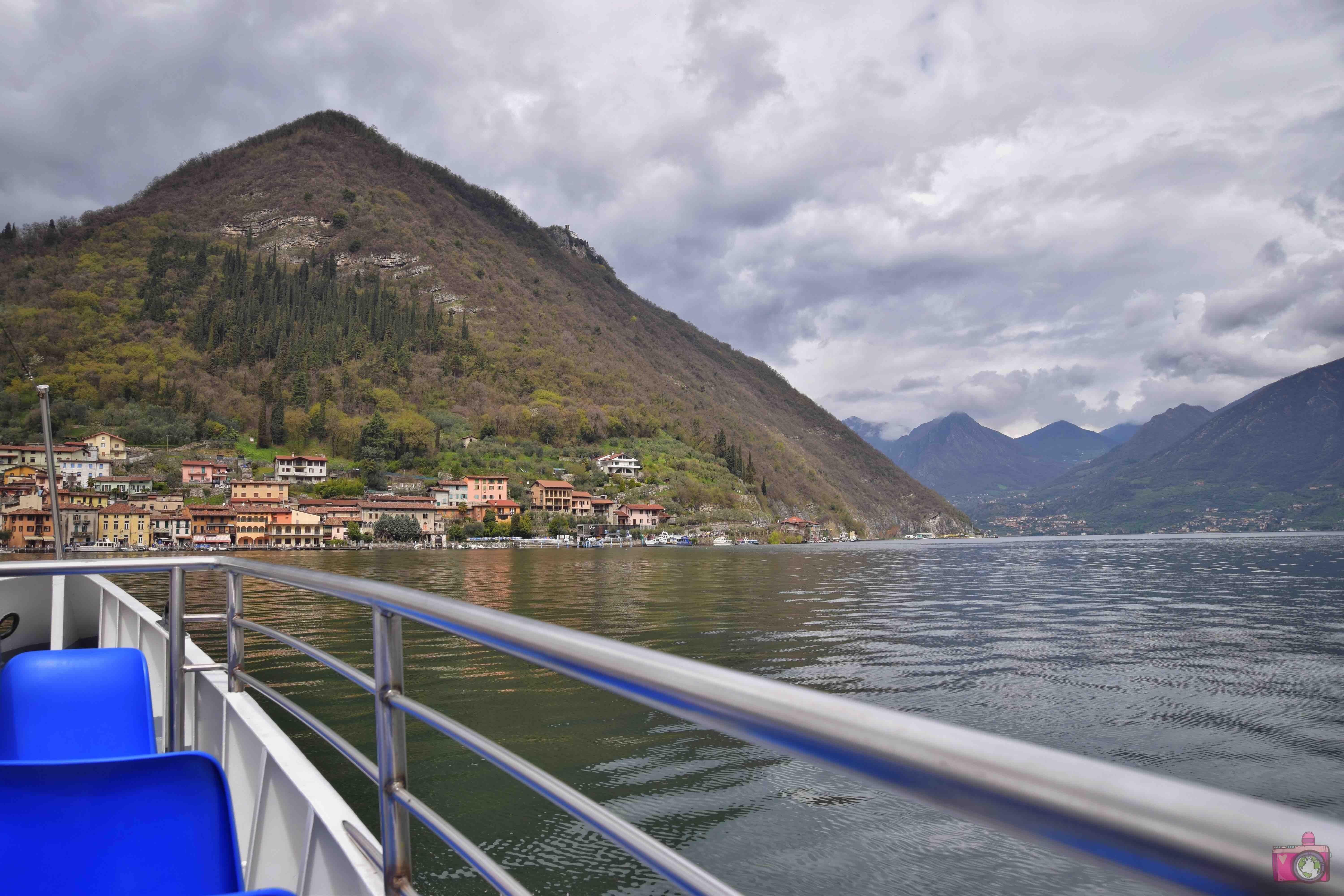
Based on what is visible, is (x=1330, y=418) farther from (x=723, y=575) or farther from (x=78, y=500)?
(x=78, y=500)

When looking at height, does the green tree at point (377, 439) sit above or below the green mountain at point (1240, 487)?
above

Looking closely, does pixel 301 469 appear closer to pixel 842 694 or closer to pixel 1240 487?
pixel 842 694

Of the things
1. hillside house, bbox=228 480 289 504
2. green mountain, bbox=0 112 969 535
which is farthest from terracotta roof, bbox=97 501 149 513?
green mountain, bbox=0 112 969 535

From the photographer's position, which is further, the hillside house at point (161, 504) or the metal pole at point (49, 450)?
the hillside house at point (161, 504)

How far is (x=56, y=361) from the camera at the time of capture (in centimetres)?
10338

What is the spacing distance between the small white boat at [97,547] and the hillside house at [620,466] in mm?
57190

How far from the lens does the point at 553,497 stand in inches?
3905

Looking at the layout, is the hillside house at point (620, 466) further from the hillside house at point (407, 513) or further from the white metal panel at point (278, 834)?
the white metal panel at point (278, 834)

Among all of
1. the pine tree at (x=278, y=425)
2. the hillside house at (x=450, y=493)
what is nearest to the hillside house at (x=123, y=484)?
the pine tree at (x=278, y=425)

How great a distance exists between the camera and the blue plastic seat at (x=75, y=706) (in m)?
2.39

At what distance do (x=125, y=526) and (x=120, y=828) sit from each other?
9150 centimetres

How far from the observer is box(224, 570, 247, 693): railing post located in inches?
120

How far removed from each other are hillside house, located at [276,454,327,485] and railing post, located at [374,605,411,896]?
10096cm

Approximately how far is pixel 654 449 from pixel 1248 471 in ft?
440
